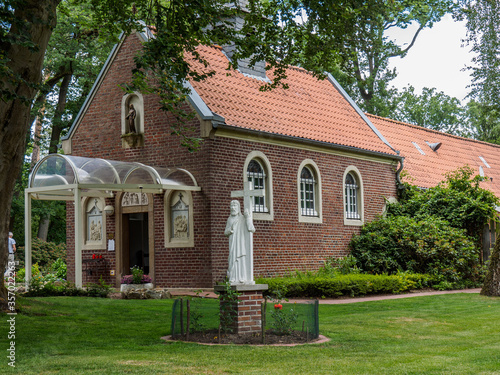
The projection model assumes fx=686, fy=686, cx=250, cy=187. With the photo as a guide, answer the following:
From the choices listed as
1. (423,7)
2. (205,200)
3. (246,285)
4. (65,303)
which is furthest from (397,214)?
(246,285)

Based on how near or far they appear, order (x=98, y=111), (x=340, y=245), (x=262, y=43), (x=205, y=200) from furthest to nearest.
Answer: (x=340, y=245) < (x=98, y=111) < (x=205, y=200) < (x=262, y=43)

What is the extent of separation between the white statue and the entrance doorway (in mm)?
10062

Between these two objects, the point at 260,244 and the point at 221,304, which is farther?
the point at 260,244

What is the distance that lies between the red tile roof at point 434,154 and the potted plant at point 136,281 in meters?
12.4

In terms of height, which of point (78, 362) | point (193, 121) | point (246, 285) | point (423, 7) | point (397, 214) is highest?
point (423, 7)

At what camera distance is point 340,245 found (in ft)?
75.7

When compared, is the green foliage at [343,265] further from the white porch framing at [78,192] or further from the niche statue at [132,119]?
the niche statue at [132,119]

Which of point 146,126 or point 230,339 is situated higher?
point 146,126

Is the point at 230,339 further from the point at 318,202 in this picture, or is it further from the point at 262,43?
the point at 318,202

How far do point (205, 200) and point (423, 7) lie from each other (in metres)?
7.48

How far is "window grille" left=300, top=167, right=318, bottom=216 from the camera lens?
21.9 meters

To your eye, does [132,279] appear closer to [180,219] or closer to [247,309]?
[180,219]

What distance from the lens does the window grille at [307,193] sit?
21906 mm

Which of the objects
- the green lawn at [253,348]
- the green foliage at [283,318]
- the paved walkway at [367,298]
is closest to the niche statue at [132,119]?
the green lawn at [253,348]
